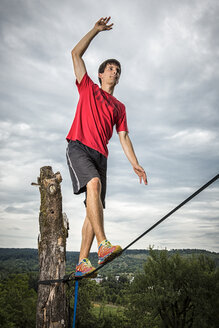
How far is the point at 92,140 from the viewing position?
2.66 metres

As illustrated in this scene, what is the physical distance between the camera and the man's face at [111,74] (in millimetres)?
3029

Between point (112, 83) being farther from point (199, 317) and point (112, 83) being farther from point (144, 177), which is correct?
point (199, 317)

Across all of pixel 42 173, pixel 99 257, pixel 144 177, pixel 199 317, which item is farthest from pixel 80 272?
pixel 199 317

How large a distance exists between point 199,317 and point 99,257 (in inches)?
1185

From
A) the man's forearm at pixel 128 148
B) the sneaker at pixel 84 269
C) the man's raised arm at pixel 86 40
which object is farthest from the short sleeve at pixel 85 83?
the sneaker at pixel 84 269

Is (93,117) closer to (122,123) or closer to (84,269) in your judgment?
(122,123)

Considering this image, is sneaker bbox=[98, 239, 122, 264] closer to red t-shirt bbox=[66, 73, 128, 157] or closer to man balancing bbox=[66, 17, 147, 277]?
man balancing bbox=[66, 17, 147, 277]

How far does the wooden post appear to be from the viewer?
294 centimetres

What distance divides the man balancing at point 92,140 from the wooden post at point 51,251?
1.92 feet

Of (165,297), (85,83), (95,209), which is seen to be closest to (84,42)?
(85,83)

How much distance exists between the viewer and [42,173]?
12.3 feet

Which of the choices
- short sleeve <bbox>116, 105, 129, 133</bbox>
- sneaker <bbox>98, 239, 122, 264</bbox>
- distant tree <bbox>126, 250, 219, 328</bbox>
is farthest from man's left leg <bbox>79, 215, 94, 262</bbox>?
distant tree <bbox>126, 250, 219, 328</bbox>

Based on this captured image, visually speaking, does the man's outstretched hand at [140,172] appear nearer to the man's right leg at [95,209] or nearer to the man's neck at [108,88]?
the man's right leg at [95,209]

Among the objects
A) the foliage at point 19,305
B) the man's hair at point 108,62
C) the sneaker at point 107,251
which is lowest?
the foliage at point 19,305
